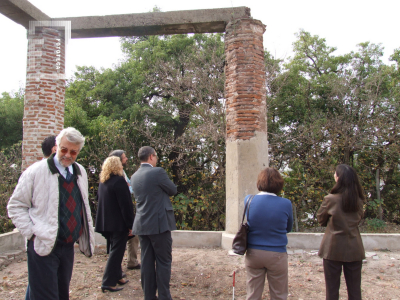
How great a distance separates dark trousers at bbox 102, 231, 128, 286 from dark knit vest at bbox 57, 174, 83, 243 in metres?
1.35

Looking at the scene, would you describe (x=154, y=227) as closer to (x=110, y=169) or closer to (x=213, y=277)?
(x=110, y=169)

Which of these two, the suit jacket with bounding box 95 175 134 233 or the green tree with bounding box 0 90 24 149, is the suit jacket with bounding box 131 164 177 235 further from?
the green tree with bounding box 0 90 24 149

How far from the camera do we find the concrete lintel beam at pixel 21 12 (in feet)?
20.1

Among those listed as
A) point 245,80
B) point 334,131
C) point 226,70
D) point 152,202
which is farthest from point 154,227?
point 334,131

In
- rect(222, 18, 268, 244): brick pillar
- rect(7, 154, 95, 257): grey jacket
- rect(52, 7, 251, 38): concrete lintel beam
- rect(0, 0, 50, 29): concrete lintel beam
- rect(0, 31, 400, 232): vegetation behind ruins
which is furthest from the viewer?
rect(0, 31, 400, 232): vegetation behind ruins

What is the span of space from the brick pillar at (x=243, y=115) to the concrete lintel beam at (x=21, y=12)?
423 cm

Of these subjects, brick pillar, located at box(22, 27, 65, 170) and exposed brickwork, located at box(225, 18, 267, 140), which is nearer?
exposed brickwork, located at box(225, 18, 267, 140)

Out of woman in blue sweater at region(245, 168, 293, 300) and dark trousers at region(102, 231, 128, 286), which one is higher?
woman in blue sweater at region(245, 168, 293, 300)

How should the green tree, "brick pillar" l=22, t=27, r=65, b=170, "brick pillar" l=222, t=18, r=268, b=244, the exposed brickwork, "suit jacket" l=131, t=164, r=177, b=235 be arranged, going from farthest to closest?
the green tree, "brick pillar" l=22, t=27, r=65, b=170, the exposed brickwork, "brick pillar" l=222, t=18, r=268, b=244, "suit jacket" l=131, t=164, r=177, b=235

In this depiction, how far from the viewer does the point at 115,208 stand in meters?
4.09


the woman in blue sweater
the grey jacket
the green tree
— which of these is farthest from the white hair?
the green tree

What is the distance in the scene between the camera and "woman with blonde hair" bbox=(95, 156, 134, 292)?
13.3ft

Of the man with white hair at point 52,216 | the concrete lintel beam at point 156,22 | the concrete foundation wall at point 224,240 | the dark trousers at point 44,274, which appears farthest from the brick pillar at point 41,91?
the dark trousers at point 44,274

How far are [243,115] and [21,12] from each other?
517 cm
